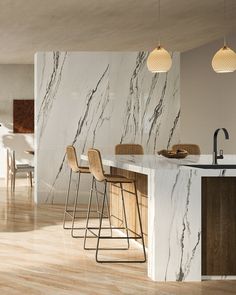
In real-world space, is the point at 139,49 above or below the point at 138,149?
above

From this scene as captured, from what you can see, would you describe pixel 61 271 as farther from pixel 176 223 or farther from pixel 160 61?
pixel 160 61

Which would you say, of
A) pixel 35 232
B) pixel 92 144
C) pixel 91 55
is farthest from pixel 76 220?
pixel 91 55

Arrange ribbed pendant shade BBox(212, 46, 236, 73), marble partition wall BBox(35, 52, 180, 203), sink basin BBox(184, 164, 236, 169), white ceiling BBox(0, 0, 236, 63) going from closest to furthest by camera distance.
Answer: sink basin BBox(184, 164, 236, 169)
ribbed pendant shade BBox(212, 46, 236, 73)
white ceiling BBox(0, 0, 236, 63)
marble partition wall BBox(35, 52, 180, 203)

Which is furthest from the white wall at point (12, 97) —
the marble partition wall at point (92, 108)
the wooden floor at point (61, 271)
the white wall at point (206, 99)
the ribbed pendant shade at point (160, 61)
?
the ribbed pendant shade at point (160, 61)

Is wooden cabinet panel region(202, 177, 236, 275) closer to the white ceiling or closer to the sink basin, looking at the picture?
the sink basin

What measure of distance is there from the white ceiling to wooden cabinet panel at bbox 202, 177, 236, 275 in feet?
11.1

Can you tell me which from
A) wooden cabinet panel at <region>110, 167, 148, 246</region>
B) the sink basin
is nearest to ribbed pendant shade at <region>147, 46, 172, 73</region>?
wooden cabinet panel at <region>110, 167, 148, 246</region>

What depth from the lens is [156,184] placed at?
492 cm

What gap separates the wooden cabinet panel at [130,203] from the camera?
6289 millimetres

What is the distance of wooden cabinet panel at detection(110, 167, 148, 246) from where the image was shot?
248 inches

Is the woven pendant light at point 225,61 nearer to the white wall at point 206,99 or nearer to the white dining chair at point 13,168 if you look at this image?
the white wall at point 206,99

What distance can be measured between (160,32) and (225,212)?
561cm

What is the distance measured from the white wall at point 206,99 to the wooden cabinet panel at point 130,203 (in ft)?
12.8

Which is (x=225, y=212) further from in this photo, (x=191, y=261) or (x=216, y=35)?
(x=216, y=35)
